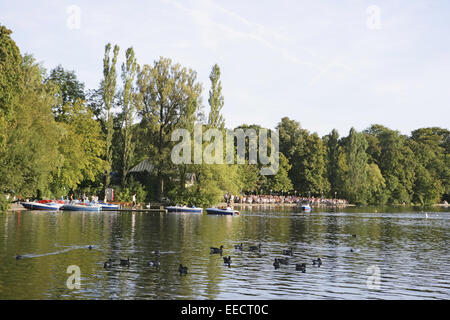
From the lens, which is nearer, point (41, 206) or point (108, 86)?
point (41, 206)

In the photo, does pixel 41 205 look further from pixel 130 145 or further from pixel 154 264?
pixel 154 264

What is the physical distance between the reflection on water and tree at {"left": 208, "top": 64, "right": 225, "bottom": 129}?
139 feet

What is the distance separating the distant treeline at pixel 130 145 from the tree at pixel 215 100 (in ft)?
0.54

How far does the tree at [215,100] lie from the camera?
79062mm

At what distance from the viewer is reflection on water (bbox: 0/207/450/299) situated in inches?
680

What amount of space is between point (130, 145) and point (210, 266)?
57.7 m

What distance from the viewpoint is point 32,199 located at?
220ft

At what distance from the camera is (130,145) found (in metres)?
78.1

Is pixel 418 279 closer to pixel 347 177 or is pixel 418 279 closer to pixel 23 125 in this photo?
pixel 23 125

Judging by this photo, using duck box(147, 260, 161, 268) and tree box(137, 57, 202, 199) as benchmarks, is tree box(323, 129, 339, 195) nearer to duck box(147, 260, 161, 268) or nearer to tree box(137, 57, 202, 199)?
tree box(137, 57, 202, 199)

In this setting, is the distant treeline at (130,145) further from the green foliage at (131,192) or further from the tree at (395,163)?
the tree at (395,163)

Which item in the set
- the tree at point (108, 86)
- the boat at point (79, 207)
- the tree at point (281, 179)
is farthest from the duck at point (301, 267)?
the tree at point (281, 179)

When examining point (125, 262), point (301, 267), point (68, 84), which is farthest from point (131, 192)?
point (301, 267)
